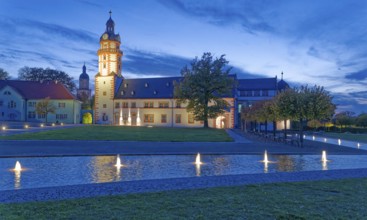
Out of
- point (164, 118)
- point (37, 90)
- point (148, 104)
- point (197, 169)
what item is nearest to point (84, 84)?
point (37, 90)

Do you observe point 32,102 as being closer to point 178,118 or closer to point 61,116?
point 61,116

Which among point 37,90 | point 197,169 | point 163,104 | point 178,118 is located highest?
point 37,90

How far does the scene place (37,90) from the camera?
7375 centimetres

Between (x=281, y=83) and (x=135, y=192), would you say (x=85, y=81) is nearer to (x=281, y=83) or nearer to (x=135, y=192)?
(x=281, y=83)

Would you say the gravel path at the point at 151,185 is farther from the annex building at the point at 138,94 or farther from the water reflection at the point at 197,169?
the annex building at the point at 138,94

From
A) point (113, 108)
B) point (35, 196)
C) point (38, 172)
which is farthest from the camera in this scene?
point (113, 108)

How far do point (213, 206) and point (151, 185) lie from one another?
2.96 m

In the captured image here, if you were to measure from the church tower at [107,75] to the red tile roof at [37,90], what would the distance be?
6.59m

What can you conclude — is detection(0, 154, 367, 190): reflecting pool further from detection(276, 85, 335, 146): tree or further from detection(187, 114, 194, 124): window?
detection(187, 114, 194, 124): window

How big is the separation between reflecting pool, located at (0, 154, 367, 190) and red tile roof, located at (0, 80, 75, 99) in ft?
200

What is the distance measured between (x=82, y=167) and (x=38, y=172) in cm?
188

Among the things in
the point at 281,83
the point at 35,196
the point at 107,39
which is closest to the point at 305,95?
the point at 35,196

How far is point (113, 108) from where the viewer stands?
7450 cm

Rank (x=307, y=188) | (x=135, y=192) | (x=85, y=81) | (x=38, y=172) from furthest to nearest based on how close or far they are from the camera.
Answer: (x=85, y=81) < (x=38, y=172) < (x=307, y=188) < (x=135, y=192)
